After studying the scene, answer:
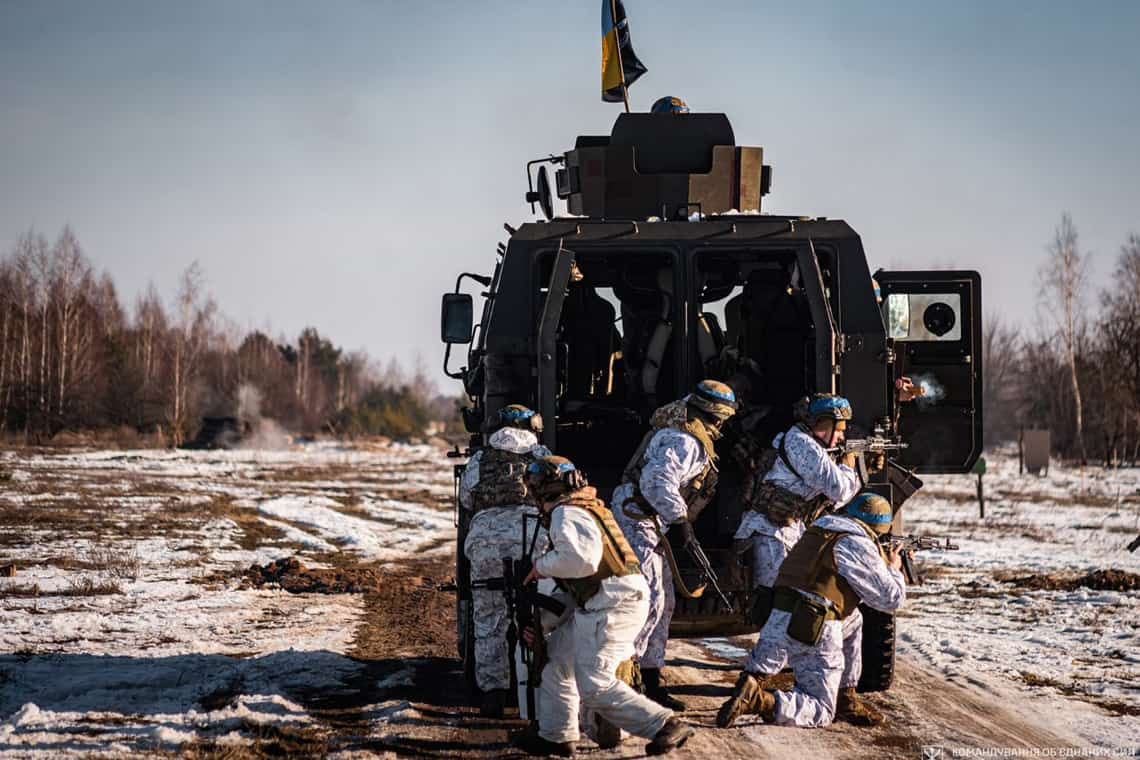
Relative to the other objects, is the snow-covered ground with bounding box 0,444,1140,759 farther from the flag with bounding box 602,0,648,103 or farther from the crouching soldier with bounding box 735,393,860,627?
the flag with bounding box 602,0,648,103

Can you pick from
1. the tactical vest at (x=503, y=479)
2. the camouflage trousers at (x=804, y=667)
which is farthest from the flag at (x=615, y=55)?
the camouflage trousers at (x=804, y=667)

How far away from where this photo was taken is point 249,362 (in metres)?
66.2

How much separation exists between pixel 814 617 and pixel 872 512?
0.77m

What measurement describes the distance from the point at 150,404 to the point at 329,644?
4427cm

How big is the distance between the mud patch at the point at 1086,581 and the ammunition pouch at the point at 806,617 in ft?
23.7

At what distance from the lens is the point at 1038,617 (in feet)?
35.9

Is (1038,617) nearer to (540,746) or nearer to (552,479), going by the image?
(540,746)

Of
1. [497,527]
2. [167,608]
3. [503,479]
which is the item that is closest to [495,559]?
[497,527]

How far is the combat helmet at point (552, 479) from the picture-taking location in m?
6.02

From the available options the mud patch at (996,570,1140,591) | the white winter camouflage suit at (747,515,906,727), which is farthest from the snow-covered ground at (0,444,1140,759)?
the white winter camouflage suit at (747,515,906,727)

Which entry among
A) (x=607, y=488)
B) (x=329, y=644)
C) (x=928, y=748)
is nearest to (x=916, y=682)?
(x=928, y=748)

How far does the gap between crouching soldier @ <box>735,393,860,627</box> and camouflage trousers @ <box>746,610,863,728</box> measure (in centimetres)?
26

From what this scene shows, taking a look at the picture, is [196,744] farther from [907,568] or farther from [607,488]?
[907,568]

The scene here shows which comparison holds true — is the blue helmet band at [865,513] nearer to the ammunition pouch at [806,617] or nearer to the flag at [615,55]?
the ammunition pouch at [806,617]
